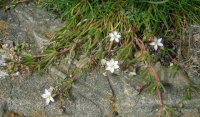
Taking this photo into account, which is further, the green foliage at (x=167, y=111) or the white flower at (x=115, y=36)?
the white flower at (x=115, y=36)

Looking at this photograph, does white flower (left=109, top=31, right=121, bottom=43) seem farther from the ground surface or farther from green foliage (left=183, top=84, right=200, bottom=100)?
green foliage (left=183, top=84, right=200, bottom=100)

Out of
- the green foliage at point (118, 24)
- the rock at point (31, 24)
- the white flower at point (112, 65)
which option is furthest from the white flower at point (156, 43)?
the rock at point (31, 24)

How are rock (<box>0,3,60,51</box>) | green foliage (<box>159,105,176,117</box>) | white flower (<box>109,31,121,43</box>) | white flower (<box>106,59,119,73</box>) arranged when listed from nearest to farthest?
1. green foliage (<box>159,105,176,117</box>)
2. white flower (<box>106,59,119,73</box>)
3. white flower (<box>109,31,121,43</box>)
4. rock (<box>0,3,60,51</box>)

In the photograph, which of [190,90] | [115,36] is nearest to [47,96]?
[115,36]

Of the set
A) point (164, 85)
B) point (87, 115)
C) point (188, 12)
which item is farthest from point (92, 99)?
point (188, 12)

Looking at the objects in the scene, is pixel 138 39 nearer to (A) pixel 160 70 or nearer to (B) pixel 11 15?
(A) pixel 160 70

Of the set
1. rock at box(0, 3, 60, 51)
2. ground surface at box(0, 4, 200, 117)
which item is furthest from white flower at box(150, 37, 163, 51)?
rock at box(0, 3, 60, 51)

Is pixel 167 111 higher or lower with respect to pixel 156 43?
lower

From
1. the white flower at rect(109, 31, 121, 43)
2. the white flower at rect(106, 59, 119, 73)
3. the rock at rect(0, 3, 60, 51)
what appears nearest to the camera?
the white flower at rect(106, 59, 119, 73)

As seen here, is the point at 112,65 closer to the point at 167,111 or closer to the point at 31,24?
the point at 167,111

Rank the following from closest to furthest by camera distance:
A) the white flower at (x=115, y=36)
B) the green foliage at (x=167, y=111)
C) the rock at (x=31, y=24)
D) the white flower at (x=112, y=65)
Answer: the green foliage at (x=167, y=111) → the white flower at (x=112, y=65) → the white flower at (x=115, y=36) → the rock at (x=31, y=24)

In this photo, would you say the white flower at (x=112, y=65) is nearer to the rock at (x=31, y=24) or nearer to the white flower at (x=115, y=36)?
the white flower at (x=115, y=36)

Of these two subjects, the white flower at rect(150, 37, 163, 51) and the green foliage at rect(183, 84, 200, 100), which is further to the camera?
the white flower at rect(150, 37, 163, 51)
